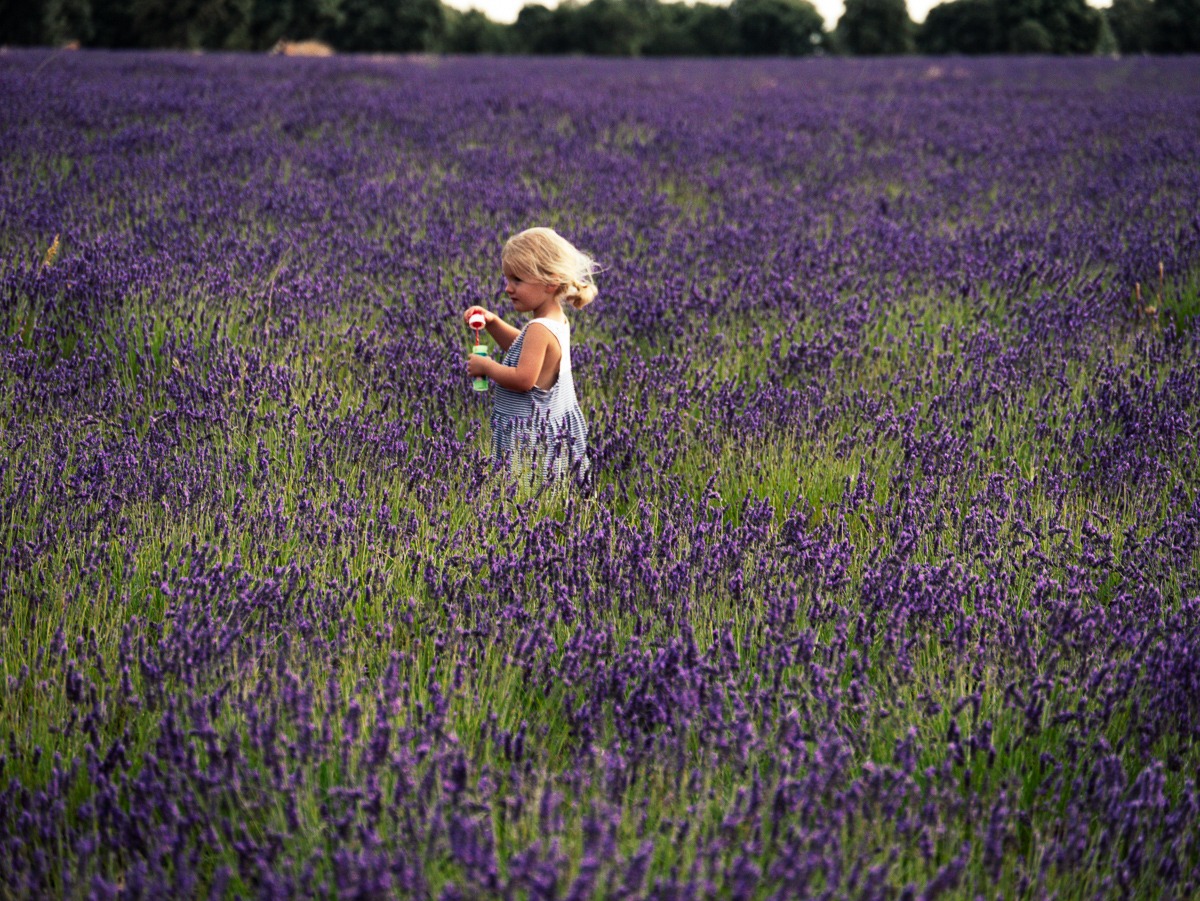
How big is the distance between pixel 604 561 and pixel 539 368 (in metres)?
0.91

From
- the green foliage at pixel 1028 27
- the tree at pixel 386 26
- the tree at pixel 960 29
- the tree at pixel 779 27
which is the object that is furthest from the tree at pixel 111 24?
the green foliage at pixel 1028 27

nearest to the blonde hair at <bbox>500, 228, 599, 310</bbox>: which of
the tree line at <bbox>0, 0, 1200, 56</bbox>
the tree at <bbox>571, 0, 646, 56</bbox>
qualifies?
the tree line at <bbox>0, 0, 1200, 56</bbox>

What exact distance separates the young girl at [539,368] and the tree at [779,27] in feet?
133

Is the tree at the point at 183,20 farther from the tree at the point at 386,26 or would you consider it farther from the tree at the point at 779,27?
the tree at the point at 779,27

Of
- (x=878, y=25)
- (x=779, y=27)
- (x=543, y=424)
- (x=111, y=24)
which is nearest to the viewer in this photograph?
(x=543, y=424)

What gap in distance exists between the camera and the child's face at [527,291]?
3.07 metres

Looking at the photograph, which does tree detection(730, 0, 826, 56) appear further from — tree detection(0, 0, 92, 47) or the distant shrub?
tree detection(0, 0, 92, 47)

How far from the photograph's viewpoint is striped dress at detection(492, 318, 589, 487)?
293cm

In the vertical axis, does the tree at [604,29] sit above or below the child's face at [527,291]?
above

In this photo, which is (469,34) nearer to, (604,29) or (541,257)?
(604,29)

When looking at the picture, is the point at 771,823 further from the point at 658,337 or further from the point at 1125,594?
the point at 658,337

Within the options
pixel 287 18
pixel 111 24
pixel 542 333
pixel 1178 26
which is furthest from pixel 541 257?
pixel 1178 26

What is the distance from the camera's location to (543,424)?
2.97m

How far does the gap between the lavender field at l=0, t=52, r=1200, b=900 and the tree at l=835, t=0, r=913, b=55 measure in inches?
1426
